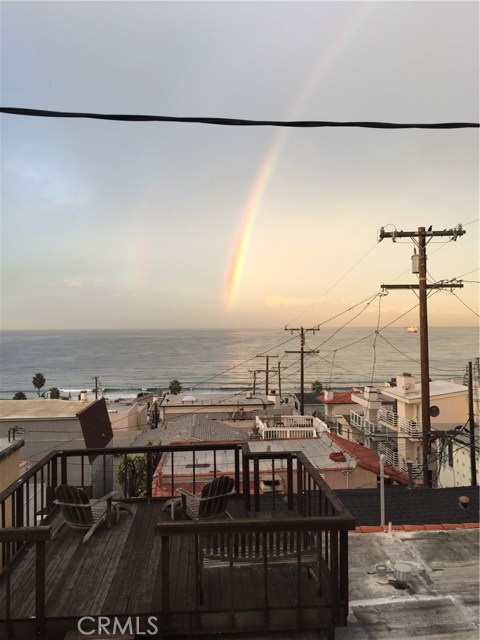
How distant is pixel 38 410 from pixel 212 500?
60.4 feet

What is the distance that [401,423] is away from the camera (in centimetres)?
2366

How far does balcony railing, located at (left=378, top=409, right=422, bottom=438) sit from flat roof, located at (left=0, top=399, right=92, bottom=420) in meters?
17.0

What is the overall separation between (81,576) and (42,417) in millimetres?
17089

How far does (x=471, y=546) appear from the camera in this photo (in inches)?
209

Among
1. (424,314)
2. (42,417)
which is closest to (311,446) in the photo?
(424,314)

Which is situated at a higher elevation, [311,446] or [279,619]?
[279,619]

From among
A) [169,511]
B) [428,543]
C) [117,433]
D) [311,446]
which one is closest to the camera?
[169,511]

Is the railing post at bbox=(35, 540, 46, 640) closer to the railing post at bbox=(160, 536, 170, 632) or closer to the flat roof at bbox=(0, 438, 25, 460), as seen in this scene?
the railing post at bbox=(160, 536, 170, 632)

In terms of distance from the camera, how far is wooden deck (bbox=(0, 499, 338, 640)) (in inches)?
120

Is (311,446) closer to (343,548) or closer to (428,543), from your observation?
(428,543)

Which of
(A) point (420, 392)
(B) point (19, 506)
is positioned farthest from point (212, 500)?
(A) point (420, 392)

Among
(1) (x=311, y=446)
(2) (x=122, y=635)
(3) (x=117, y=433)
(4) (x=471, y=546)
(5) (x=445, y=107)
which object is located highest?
(5) (x=445, y=107)

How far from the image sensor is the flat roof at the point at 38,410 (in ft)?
62.2

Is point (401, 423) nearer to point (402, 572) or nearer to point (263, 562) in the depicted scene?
point (402, 572)
